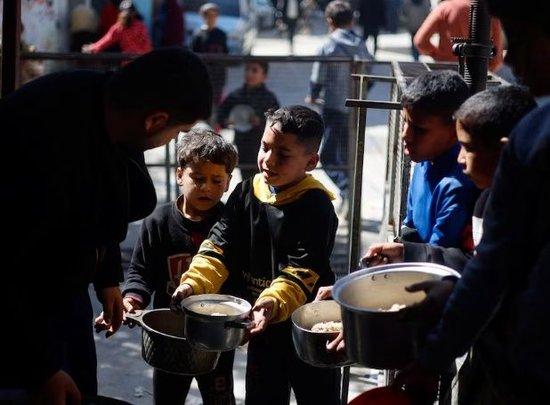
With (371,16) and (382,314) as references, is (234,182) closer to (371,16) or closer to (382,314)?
(382,314)

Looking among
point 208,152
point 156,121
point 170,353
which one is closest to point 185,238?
point 208,152

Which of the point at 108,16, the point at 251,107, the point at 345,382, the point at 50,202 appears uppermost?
the point at 108,16

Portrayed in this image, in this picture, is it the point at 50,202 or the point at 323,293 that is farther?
the point at 323,293

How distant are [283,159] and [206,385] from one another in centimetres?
105

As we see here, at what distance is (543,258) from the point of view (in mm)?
2486

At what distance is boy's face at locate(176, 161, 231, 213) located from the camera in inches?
173

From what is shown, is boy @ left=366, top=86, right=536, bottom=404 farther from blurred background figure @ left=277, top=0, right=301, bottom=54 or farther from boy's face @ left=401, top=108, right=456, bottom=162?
blurred background figure @ left=277, top=0, right=301, bottom=54

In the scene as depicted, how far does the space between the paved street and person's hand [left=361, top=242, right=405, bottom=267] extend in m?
2.23

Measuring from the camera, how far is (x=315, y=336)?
3684 millimetres

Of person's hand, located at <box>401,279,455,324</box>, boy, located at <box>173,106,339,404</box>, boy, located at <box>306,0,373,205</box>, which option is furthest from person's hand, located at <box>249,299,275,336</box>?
boy, located at <box>306,0,373,205</box>

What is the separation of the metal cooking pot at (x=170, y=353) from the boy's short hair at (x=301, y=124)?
2.82 ft

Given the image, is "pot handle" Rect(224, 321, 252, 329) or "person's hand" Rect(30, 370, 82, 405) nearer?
"person's hand" Rect(30, 370, 82, 405)

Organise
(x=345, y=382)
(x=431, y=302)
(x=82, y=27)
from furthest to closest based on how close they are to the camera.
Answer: (x=82, y=27) < (x=345, y=382) < (x=431, y=302)

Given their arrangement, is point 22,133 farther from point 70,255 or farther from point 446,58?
point 446,58
